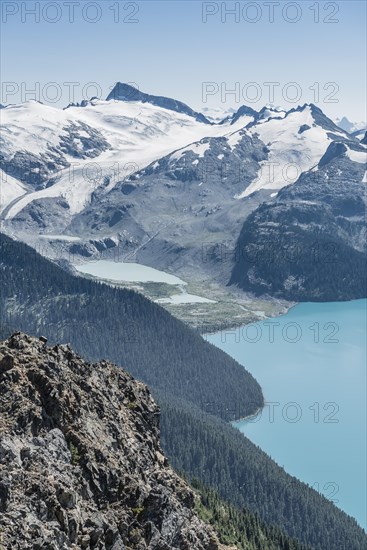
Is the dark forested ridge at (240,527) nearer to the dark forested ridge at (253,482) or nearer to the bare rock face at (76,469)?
the dark forested ridge at (253,482)

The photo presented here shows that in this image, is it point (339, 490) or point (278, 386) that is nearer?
point (339, 490)

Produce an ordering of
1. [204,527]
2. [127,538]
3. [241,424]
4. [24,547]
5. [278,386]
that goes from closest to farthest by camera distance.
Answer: [24,547] < [127,538] < [204,527] < [241,424] < [278,386]

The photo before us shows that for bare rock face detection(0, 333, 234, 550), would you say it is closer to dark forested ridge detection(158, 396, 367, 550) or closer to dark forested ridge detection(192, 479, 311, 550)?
dark forested ridge detection(192, 479, 311, 550)

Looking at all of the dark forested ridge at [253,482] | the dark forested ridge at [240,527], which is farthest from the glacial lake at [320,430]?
the dark forested ridge at [240,527]

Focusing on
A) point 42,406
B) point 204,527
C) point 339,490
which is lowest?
point 339,490

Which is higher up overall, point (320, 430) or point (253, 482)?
point (253, 482)

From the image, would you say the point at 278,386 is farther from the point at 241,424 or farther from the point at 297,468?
the point at 297,468

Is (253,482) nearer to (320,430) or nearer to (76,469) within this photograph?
(320,430)

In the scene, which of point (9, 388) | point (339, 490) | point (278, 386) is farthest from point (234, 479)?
point (9, 388)

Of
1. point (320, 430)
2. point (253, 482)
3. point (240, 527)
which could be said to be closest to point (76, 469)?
point (240, 527)
